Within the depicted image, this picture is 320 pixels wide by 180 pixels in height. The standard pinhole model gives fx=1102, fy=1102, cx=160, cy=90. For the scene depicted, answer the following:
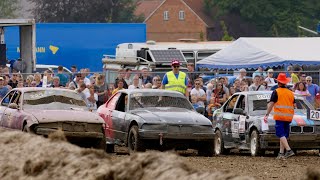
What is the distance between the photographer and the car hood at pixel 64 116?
20.7m

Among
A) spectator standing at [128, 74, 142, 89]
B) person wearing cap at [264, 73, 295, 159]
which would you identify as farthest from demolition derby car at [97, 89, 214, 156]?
spectator standing at [128, 74, 142, 89]

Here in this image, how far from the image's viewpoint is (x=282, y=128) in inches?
826

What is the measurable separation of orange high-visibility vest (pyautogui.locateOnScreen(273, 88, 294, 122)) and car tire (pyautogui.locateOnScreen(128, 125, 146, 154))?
8.60 feet

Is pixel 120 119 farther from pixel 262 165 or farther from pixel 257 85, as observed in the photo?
pixel 257 85

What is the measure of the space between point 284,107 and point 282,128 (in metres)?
0.40

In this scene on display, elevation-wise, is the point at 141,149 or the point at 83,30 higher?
the point at 83,30

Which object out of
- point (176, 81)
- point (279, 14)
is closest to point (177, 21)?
point (279, 14)

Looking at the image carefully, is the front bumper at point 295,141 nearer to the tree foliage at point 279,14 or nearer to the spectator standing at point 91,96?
the spectator standing at point 91,96

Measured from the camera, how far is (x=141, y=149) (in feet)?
69.7

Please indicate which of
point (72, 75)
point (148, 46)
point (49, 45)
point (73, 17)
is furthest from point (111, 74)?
point (73, 17)

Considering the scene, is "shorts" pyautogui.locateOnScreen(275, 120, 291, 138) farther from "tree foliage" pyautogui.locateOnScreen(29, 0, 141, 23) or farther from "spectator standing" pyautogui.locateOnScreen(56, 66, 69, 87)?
"tree foliage" pyautogui.locateOnScreen(29, 0, 141, 23)

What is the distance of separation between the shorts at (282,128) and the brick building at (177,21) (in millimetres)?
93541

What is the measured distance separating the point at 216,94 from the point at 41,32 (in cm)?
1773

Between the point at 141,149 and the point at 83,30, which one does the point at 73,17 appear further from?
the point at 141,149
